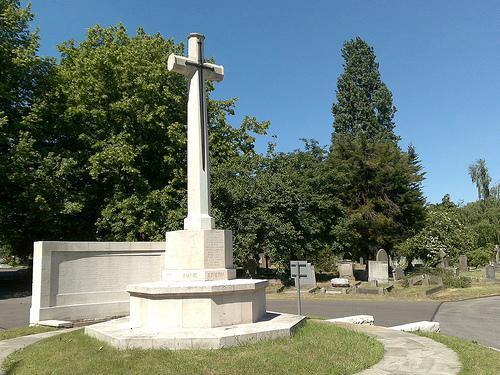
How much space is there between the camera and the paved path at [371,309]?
1434 centimetres

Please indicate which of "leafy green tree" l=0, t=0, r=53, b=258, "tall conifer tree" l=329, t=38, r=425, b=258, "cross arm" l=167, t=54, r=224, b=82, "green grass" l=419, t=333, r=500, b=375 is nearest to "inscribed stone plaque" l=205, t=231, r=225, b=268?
"cross arm" l=167, t=54, r=224, b=82

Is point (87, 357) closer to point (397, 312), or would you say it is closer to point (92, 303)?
point (92, 303)

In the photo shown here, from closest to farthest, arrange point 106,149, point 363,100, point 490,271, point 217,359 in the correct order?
point 217,359 < point 106,149 < point 490,271 < point 363,100

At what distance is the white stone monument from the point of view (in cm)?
730

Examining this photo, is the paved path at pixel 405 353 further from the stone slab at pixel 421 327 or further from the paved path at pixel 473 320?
the paved path at pixel 473 320

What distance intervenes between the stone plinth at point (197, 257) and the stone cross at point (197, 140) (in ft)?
1.13

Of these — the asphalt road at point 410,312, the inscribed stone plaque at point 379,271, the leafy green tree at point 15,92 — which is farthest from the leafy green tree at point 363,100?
the leafy green tree at point 15,92

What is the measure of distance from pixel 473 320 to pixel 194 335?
34.4 ft

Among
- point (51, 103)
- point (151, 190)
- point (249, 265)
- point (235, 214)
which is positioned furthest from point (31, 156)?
point (249, 265)

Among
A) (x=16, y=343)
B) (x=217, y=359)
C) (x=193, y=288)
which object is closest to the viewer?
(x=217, y=359)

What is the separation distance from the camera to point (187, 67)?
10.1 meters

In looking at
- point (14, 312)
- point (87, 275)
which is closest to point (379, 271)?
point (87, 275)

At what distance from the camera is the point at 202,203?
381 inches

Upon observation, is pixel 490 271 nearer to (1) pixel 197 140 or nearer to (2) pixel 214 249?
(2) pixel 214 249
